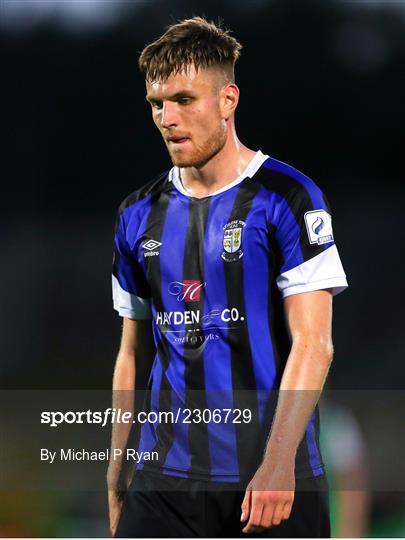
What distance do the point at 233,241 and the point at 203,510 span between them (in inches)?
36.2

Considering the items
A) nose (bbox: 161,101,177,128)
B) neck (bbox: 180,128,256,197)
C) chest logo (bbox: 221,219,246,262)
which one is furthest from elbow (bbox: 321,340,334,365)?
nose (bbox: 161,101,177,128)

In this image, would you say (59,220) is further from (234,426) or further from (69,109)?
(234,426)

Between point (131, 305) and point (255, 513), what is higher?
point (131, 305)

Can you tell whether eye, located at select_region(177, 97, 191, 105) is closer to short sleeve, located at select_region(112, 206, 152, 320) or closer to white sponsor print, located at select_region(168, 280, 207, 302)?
short sleeve, located at select_region(112, 206, 152, 320)

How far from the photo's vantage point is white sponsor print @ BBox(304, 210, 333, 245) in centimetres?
289

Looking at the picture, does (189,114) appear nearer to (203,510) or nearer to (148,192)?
(148,192)

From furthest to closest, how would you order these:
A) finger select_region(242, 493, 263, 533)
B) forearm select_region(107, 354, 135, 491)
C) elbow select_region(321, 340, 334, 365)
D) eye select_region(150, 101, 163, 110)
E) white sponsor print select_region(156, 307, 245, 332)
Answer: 1. forearm select_region(107, 354, 135, 491)
2. eye select_region(150, 101, 163, 110)
3. white sponsor print select_region(156, 307, 245, 332)
4. elbow select_region(321, 340, 334, 365)
5. finger select_region(242, 493, 263, 533)

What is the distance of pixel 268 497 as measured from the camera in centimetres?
268

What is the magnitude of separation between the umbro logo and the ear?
1.70 ft

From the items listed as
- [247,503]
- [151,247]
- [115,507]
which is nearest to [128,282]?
[151,247]

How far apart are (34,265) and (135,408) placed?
6.66 feet

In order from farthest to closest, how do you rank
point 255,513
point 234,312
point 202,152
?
point 202,152 → point 234,312 → point 255,513

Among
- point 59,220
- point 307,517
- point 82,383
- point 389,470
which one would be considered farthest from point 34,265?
point 307,517

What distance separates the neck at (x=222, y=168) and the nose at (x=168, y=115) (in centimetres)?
20
